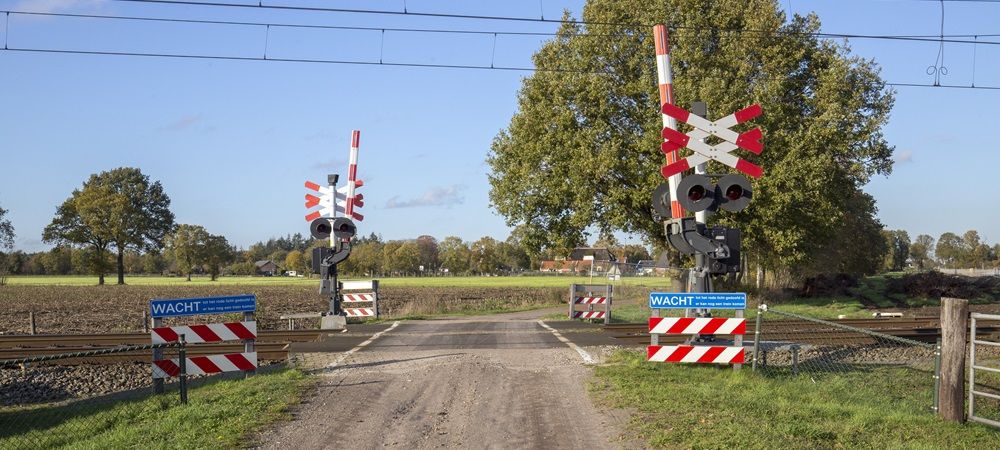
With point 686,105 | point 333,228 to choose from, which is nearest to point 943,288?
point 686,105

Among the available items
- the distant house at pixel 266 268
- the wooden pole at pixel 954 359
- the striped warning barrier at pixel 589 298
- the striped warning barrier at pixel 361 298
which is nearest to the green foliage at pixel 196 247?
the distant house at pixel 266 268

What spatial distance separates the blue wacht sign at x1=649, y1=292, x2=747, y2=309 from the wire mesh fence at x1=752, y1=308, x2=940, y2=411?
0.44 m

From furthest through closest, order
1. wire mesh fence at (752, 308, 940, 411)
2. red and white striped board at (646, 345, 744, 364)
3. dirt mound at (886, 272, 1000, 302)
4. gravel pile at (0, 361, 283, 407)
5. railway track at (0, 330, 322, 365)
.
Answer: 1. dirt mound at (886, 272, 1000, 302)
2. railway track at (0, 330, 322, 365)
3. gravel pile at (0, 361, 283, 407)
4. red and white striped board at (646, 345, 744, 364)
5. wire mesh fence at (752, 308, 940, 411)

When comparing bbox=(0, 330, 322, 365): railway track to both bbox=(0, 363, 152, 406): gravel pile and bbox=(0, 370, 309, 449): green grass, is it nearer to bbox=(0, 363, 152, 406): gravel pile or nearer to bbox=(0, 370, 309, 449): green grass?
bbox=(0, 363, 152, 406): gravel pile

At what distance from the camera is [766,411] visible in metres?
9.77

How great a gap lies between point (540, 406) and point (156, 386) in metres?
5.73

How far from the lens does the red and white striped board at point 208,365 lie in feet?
40.5

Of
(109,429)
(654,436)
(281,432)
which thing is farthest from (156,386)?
(654,436)

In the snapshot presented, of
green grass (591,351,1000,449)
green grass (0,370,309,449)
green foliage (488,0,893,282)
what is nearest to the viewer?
green grass (591,351,1000,449)

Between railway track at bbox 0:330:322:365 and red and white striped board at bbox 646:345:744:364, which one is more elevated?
red and white striped board at bbox 646:345:744:364

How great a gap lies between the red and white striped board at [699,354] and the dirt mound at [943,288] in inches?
1339

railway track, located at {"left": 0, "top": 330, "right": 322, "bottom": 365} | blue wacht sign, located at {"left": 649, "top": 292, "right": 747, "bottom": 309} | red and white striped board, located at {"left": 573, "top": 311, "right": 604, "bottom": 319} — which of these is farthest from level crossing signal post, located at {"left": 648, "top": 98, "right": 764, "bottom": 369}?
red and white striped board, located at {"left": 573, "top": 311, "right": 604, "bottom": 319}

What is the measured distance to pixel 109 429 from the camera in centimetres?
1028

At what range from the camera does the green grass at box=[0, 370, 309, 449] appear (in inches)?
356
